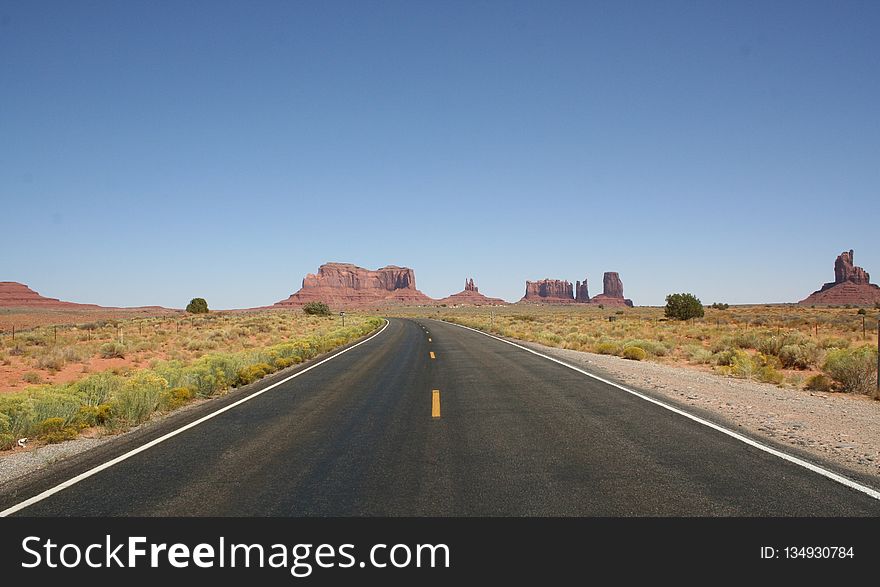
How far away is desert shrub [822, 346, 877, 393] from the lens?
12508mm

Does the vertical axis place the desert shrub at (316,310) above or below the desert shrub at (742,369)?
above

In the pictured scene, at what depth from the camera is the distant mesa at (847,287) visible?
156m

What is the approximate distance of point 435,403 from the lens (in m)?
10.2

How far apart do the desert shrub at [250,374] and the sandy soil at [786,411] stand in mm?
9825

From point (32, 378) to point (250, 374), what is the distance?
10549 mm

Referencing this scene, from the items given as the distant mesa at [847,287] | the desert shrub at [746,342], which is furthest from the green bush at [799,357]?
the distant mesa at [847,287]

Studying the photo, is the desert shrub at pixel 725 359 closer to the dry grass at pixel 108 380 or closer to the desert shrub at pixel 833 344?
the desert shrub at pixel 833 344

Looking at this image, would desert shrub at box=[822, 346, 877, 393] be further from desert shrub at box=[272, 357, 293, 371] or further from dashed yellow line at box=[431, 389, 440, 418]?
desert shrub at box=[272, 357, 293, 371]

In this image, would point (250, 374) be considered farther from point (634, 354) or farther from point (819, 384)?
point (819, 384)

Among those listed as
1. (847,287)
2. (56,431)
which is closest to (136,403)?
(56,431)

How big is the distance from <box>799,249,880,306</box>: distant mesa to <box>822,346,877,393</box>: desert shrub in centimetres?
17359

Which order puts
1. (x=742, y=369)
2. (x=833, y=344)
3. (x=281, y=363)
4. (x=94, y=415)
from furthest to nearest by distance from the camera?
(x=833, y=344) < (x=281, y=363) < (x=742, y=369) < (x=94, y=415)

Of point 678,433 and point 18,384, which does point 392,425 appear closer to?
point 678,433
